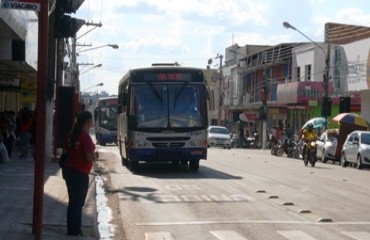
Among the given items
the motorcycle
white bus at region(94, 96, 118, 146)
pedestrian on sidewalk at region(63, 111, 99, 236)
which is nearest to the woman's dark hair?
pedestrian on sidewalk at region(63, 111, 99, 236)

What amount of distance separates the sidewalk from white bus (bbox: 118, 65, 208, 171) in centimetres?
302

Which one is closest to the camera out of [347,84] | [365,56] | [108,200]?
[108,200]

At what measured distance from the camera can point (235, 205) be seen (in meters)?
17.6

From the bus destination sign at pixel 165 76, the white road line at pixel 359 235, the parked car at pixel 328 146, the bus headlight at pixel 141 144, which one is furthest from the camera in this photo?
the parked car at pixel 328 146

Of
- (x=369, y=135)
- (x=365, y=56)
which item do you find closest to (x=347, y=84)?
(x=365, y=56)

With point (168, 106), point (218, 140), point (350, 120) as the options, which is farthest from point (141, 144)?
point (218, 140)

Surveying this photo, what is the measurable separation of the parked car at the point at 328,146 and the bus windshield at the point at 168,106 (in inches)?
624

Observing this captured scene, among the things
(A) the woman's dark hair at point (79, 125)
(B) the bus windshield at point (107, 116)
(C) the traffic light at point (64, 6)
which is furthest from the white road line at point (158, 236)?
(B) the bus windshield at point (107, 116)

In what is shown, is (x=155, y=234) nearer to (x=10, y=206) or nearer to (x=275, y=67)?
(x=10, y=206)

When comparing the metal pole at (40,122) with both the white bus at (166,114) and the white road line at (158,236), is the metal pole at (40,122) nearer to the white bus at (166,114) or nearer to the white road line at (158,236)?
the white road line at (158,236)

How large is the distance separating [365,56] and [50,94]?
28.3 meters

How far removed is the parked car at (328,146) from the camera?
135 feet

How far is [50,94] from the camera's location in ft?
87.3

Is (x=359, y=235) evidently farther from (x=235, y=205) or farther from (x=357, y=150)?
(x=357, y=150)
